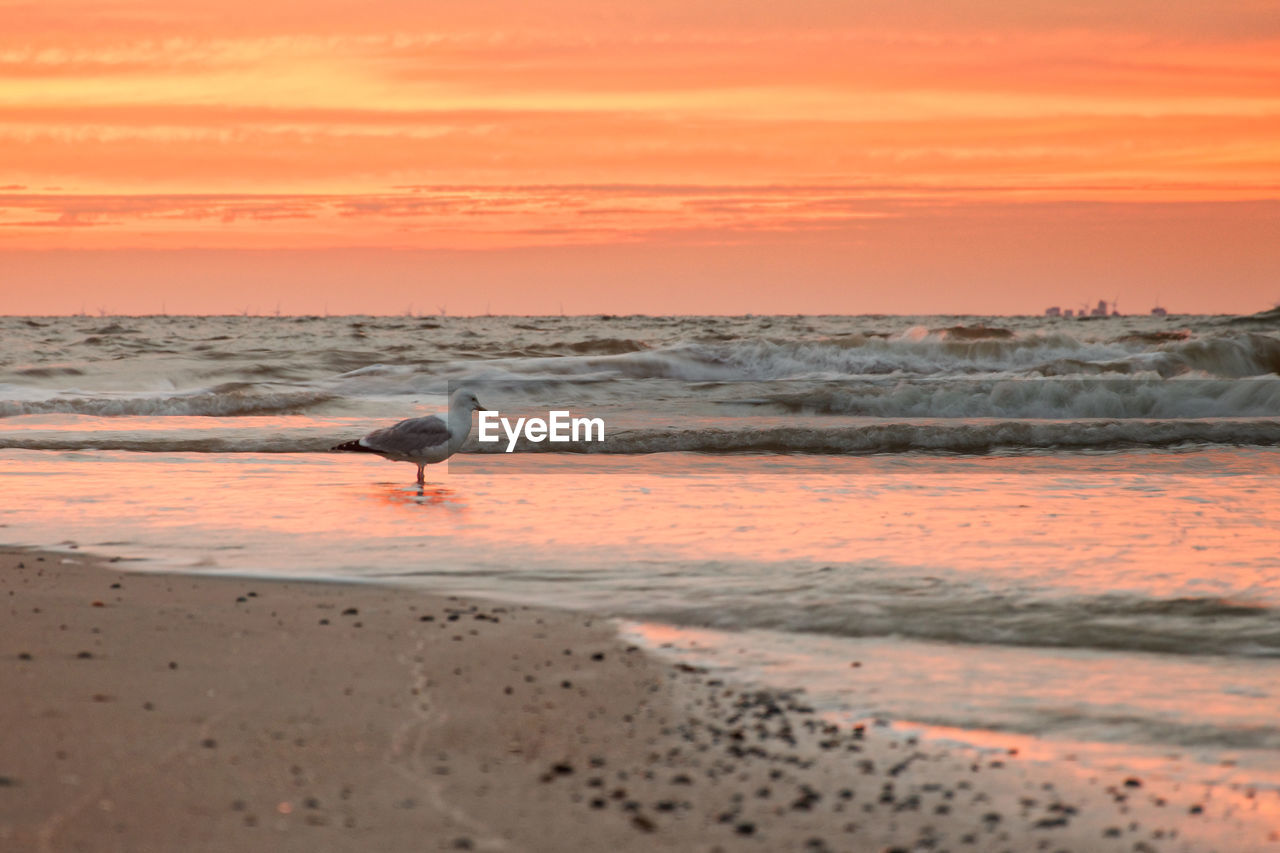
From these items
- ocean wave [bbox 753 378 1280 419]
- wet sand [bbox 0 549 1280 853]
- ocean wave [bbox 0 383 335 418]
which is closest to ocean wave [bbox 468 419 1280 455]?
ocean wave [bbox 753 378 1280 419]

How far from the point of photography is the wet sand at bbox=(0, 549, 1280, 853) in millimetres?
3150

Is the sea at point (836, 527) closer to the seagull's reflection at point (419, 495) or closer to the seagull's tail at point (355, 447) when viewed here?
the seagull's reflection at point (419, 495)

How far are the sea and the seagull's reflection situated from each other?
0.05 metres

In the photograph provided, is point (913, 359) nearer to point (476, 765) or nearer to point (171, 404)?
point (171, 404)

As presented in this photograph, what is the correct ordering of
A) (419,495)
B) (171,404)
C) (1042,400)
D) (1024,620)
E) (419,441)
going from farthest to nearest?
1. (1042,400)
2. (171,404)
3. (419,441)
4. (419,495)
5. (1024,620)

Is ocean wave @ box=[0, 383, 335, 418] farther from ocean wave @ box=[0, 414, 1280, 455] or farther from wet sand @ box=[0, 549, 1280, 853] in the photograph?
wet sand @ box=[0, 549, 1280, 853]

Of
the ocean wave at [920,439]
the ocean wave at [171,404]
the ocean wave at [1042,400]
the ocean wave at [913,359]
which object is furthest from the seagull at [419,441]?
the ocean wave at [913,359]

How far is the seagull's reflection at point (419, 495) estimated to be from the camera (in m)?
9.61

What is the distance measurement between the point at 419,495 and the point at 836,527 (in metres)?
3.63

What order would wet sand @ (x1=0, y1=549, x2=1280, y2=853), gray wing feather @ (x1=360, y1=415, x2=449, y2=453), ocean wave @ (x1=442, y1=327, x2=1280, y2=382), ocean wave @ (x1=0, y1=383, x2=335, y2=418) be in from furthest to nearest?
ocean wave @ (x1=442, y1=327, x2=1280, y2=382) → ocean wave @ (x1=0, y1=383, x2=335, y2=418) → gray wing feather @ (x1=360, y1=415, x2=449, y2=453) → wet sand @ (x1=0, y1=549, x2=1280, y2=853)

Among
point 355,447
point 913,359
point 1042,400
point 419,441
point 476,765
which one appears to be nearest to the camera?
point 476,765

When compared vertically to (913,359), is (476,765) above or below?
below

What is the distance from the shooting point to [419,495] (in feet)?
33.4

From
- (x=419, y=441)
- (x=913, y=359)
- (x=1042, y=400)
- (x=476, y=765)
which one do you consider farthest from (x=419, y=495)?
(x=913, y=359)
